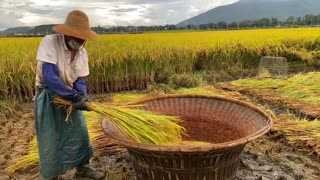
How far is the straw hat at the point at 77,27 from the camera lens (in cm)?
223

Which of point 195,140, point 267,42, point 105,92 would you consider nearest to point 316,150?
point 195,140

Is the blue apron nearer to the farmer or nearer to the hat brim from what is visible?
the farmer

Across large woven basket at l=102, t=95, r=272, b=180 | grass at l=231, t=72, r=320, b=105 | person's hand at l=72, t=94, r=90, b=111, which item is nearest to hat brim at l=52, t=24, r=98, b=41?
person's hand at l=72, t=94, r=90, b=111

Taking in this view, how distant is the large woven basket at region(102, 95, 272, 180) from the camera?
2.00 metres

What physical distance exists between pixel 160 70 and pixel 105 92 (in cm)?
127

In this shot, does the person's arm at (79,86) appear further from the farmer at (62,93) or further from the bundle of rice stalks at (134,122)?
the bundle of rice stalks at (134,122)

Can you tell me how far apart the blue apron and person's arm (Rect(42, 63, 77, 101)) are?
0.63ft

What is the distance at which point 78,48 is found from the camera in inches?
93.1

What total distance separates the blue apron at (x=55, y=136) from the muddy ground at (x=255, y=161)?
39cm

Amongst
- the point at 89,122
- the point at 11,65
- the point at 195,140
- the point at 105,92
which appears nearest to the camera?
the point at 195,140

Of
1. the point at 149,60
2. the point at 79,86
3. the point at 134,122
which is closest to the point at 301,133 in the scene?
the point at 134,122

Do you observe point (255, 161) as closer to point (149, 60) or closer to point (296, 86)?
point (296, 86)

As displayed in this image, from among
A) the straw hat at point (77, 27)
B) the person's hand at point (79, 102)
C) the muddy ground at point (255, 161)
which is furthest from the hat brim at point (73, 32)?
the muddy ground at point (255, 161)

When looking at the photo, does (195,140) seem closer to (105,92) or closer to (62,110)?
(62,110)
